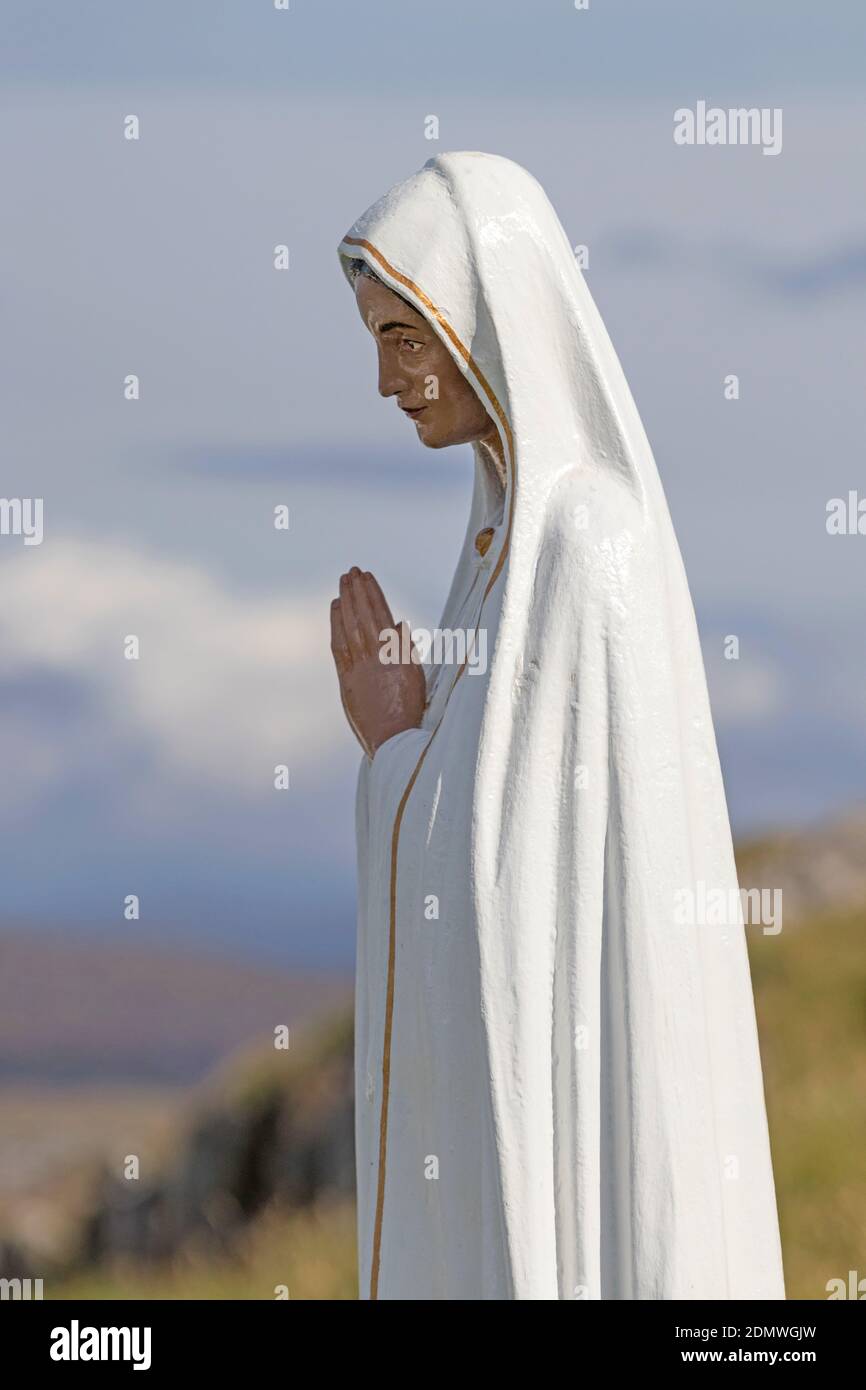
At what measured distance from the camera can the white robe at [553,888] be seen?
4926mm

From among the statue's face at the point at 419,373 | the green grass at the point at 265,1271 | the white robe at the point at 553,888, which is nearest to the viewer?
the white robe at the point at 553,888

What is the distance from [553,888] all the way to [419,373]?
129 cm

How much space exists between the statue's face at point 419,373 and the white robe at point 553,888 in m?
0.09

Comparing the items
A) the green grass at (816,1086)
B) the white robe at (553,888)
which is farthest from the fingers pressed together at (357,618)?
the green grass at (816,1086)

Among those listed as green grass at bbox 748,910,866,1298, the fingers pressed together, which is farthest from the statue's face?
green grass at bbox 748,910,866,1298

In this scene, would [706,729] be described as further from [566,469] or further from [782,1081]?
[782,1081]

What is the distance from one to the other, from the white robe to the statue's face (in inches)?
3.6

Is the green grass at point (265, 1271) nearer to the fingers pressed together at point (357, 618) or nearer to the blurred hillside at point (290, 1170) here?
the blurred hillside at point (290, 1170)

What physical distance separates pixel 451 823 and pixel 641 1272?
106 cm

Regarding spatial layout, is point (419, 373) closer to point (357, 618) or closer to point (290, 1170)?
point (357, 618)

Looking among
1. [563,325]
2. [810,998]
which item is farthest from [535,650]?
[810,998]

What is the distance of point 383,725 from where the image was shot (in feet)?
18.1

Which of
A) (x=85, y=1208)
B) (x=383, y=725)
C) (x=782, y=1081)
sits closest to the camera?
(x=383, y=725)

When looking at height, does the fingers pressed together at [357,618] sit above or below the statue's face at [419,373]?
below
